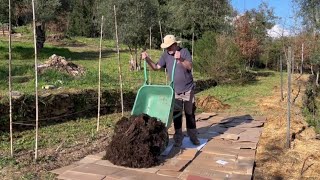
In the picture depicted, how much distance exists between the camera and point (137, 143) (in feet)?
15.5

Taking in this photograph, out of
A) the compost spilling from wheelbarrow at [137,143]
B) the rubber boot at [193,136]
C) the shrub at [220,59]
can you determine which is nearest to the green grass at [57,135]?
the compost spilling from wheelbarrow at [137,143]

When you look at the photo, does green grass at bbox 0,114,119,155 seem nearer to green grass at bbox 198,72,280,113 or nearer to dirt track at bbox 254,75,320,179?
dirt track at bbox 254,75,320,179

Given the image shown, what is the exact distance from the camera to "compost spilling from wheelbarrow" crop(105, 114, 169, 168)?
4.70m

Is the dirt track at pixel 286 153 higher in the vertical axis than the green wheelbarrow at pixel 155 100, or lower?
lower

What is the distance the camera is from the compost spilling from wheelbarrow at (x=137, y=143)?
4695mm

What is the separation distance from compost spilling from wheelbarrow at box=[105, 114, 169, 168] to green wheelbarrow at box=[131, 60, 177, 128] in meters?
0.48

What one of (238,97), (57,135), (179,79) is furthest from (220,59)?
(179,79)

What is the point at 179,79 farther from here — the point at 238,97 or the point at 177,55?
the point at 238,97

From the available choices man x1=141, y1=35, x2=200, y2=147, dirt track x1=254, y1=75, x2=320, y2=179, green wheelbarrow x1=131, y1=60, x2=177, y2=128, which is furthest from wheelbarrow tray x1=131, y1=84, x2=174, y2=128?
dirt track x1=254, y1=75, x2=320, y2=179

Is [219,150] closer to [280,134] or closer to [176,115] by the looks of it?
[176,115]

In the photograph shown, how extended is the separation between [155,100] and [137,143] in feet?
3.46

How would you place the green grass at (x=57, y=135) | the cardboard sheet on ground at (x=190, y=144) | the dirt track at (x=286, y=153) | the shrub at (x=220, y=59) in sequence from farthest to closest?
the shrub at (x=220, y=59), the green grass at (x=57, y=135), the cardboard sheet on ground at (x=190, y=144), the dirt track at (x=286, y=153)

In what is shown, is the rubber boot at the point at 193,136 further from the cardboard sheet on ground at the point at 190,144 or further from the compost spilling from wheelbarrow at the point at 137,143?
the compost spilling from wheelbarrow at the point at 137,143

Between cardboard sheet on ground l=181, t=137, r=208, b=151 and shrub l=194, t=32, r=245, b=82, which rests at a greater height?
shrub l=194, t=32, r=245, b=82
